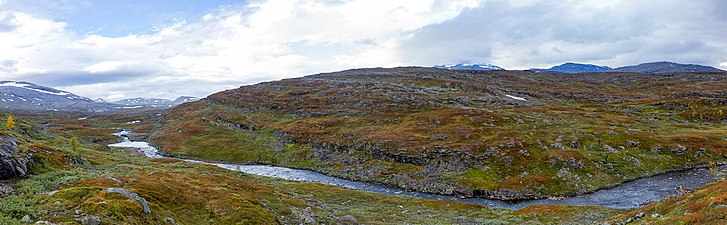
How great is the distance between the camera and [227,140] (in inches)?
4828

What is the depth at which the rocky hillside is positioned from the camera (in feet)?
228

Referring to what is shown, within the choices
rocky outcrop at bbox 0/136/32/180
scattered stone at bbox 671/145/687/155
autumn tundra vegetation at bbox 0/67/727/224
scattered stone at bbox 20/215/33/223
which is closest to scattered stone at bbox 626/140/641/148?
autumn tundra vegetation at bbox 0/67/727/224

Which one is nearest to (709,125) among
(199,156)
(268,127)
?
(268,127)

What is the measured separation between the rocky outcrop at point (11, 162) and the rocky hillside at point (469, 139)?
52.7 meters

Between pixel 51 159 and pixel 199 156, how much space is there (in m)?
67.1

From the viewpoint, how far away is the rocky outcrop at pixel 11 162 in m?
32.1

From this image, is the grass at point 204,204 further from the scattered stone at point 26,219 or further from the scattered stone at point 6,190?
the scattered stone at point 6,190

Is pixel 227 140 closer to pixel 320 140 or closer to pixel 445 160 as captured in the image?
pixel 320 140

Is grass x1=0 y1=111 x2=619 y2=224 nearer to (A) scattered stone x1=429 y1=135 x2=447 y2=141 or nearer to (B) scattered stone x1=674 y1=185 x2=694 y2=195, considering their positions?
(B) scattered stone x1=674 y1=185 x2=694 y2=195

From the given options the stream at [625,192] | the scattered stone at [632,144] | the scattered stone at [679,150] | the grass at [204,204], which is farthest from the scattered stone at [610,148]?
the grass at [204,204]

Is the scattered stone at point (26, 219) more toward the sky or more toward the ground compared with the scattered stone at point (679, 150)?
more toward the sky

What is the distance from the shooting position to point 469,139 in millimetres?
88000

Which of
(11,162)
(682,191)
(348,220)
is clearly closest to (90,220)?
(11,162)

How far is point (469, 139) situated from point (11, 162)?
7667 centimetres
